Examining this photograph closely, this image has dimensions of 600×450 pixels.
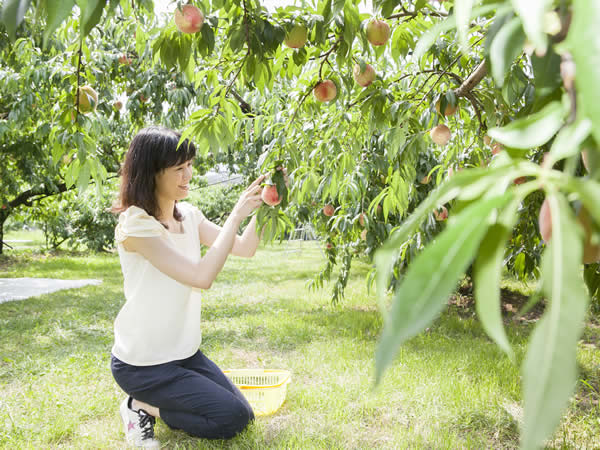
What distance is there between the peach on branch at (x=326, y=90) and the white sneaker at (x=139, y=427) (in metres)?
1.25

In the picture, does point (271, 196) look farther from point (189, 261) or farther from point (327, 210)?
point (327, 210)

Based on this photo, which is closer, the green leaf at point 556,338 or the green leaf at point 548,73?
the green leaf at point 556,338

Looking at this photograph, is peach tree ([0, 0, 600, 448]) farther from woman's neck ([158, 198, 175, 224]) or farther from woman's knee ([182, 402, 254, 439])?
woman's knee ([182, 402, 254, 439])

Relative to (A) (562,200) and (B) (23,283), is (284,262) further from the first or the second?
(A) (562,200)

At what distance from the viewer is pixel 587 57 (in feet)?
0.60

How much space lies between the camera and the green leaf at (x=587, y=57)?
18 cm

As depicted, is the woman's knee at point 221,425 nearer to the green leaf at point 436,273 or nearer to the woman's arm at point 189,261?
the woman's arm at point 189,261

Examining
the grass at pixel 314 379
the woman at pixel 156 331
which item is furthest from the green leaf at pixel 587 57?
the woman at pixel 156 331

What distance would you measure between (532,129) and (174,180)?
1548 mm

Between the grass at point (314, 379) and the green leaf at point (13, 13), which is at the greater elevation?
the green leaf at point (13, 13)

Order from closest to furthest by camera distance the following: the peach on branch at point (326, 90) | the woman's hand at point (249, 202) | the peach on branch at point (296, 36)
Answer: the peach on branch at point (296, 36)
the peach on branch at point (326, 90)
the woman's hand at point (249, 202)

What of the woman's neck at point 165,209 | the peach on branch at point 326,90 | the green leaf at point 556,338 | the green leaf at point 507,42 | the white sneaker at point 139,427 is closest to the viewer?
the green leaf at point 556,338

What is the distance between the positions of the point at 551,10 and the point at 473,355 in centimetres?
260

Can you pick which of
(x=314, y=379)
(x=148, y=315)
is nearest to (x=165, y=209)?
(x=148, y=315)
